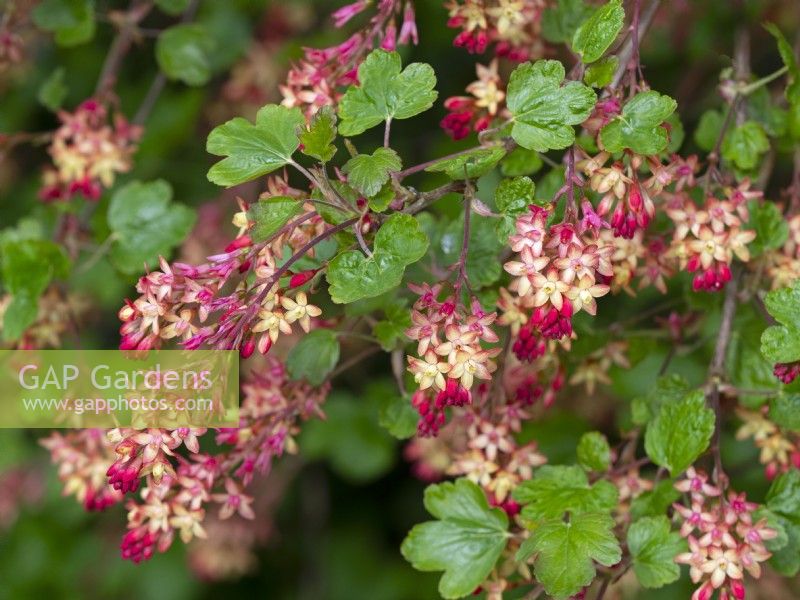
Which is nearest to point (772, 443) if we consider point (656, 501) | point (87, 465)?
point (656, 501)

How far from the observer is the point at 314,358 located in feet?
4.28

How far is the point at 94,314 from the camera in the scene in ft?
8.11

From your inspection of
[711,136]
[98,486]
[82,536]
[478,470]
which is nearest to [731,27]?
[711,136]

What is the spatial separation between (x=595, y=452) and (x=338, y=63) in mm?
645

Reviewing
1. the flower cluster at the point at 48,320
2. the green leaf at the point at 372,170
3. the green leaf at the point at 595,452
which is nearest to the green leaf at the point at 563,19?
the green leaf at the point at 372,170

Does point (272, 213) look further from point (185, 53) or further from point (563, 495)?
point (185, 53)

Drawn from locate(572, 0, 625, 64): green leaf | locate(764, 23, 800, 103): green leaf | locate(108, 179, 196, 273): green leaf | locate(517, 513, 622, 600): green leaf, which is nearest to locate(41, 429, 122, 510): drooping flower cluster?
locate(108, 179, 196, 273): green leaf

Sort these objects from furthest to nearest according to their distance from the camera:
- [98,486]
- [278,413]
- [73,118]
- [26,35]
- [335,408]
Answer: [335,408] → [26,35] → [73,118] → [98,486] → [278,413]

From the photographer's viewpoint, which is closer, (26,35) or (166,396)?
(166,396)

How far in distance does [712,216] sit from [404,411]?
50 centimetres

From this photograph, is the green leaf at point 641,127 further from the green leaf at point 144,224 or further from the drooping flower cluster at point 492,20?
the green leaf at point 144,224

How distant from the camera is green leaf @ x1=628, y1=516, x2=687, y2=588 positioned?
3.82 ft

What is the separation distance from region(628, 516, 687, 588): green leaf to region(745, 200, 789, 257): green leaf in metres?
0.42

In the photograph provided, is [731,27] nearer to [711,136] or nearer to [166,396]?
[711,136]
